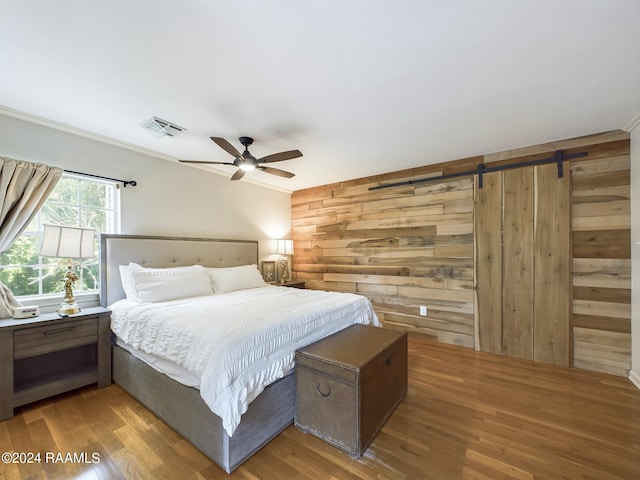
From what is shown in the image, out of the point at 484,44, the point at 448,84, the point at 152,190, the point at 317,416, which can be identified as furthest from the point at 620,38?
the point at 152,190

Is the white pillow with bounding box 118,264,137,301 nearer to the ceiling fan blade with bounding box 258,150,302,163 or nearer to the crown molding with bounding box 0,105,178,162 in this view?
the crown molding with bounding box 0,105,178,162

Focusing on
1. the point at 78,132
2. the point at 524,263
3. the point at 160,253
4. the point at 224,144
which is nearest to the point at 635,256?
the point at 524,263

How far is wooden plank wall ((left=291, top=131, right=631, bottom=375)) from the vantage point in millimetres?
2674

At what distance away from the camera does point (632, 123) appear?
246 centimetres

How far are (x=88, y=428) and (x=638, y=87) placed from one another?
4690mm

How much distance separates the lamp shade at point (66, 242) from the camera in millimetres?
2193

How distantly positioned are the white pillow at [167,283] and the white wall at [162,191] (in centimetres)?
69

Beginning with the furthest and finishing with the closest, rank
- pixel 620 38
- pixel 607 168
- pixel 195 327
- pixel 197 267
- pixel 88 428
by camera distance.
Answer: pixel 197 267, pixel 607 168, pixel 88 428, pixel 195 327, pixel 620 38

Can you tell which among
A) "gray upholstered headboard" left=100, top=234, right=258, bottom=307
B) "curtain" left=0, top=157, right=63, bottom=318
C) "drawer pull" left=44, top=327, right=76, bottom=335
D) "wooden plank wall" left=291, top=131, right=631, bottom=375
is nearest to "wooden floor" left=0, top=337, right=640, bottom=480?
"drawer pull" left=44, top=327, right=76, bottom=335

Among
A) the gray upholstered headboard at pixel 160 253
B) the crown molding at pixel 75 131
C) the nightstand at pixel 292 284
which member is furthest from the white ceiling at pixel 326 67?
the nightstand at pixel 292 284

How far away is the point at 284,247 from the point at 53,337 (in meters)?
3.05

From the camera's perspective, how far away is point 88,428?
1901 mm

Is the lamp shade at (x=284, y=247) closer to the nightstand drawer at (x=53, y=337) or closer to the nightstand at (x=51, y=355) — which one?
the nightstand at (x=51, y=355)

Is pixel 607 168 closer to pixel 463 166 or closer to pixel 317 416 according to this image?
pixel 463 166
